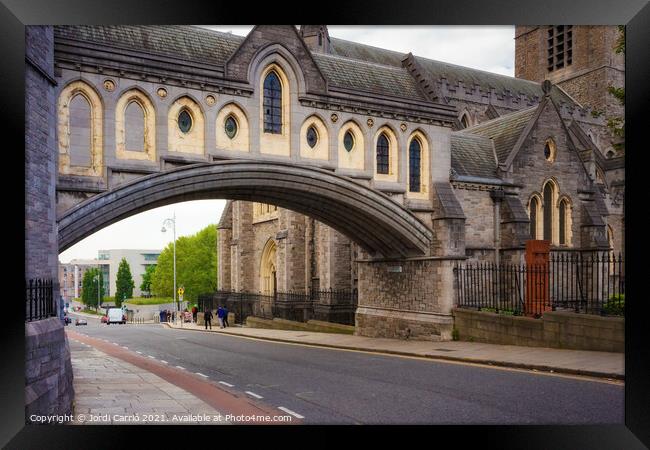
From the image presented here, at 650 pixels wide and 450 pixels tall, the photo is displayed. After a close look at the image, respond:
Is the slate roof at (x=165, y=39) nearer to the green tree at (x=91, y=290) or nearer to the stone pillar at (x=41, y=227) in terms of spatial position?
the stone pillar at (x=41, y=227)

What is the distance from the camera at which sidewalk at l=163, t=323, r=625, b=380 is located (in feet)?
36.1

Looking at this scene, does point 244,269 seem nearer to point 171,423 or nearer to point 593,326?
point 593,326

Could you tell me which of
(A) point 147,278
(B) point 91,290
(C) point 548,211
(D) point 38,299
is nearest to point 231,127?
(D) point 38,299

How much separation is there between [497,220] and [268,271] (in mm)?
17462

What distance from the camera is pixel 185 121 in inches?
532

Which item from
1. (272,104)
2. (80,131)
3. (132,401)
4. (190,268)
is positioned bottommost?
(132,401)

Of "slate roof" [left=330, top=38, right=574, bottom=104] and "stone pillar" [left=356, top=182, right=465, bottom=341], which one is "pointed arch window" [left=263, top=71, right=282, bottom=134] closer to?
"stone pillar" [left=356, top=182, right=465, bottom=341]

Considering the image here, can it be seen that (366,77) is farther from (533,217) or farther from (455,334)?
(455,334)

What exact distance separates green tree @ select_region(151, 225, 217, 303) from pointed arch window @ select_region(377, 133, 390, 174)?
141 feet

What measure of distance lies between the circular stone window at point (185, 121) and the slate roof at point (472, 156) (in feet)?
28.6

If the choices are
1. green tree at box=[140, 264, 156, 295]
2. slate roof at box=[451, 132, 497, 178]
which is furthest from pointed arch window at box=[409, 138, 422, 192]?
green tree at box=[140, 264, 156, 295]
